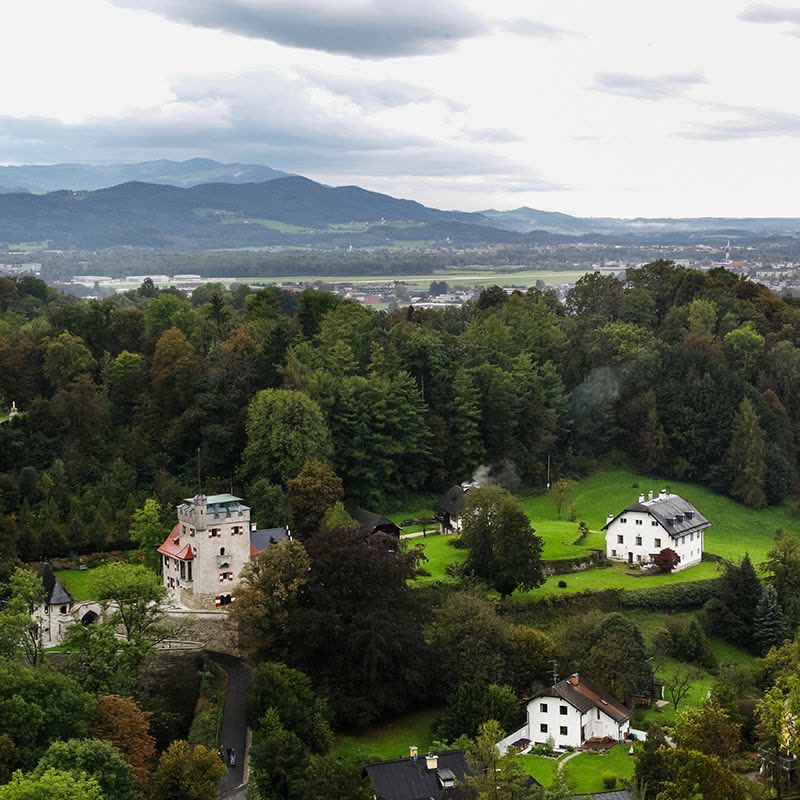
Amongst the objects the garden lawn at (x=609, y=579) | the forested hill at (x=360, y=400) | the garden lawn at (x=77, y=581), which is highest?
the forested hill at (x=360, y=400)

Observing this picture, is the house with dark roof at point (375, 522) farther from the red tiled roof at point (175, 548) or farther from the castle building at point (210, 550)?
the red tiled roof at point (175, 548)

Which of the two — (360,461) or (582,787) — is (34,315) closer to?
(360,461)

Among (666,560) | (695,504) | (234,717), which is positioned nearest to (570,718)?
(234,717)

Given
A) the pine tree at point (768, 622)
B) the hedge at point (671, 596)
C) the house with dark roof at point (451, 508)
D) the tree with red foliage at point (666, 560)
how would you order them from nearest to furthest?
the pine tree at point (768, 622), the hedge at point (671, 596), the tree with red foliage at point (666, 560), the house with dark roof at point (451, 508)

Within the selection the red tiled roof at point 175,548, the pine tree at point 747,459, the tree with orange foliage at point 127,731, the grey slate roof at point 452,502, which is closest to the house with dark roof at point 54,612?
the red tiled roof at point 175,548

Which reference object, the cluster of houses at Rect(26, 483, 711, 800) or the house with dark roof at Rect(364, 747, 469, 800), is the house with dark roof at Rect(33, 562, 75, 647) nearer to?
the cluster of houses at Rect(26, 483, 711, 800)

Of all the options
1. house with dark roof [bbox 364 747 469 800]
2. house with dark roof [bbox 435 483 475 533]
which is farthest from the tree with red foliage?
house with dark roof [bbox 364 747 469 800]

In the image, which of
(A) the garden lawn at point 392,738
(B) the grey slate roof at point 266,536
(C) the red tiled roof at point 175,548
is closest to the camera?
(A) the garden lawn at point 392,738

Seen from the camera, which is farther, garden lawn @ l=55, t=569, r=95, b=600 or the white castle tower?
garden lawn @ l=55, t=569, r=95, b=600
